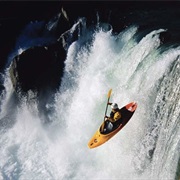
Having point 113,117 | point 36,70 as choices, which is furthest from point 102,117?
point 36,70

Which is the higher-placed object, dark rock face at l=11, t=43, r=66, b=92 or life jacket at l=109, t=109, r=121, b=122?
dark rock face at l=11, t=43, r=66, b=92

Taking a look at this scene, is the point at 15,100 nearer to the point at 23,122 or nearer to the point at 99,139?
the point at 23,122

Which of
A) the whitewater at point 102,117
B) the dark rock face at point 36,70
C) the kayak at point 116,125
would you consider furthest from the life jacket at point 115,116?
the dark rock face at point 36,70

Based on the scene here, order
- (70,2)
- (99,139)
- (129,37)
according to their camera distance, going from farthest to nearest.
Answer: (70,2) → (129,37) → (99,139)

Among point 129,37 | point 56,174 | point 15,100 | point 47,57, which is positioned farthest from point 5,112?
point 129,37

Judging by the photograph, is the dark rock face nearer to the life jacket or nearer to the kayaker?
the kayaker

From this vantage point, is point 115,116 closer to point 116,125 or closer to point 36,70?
point 116,125

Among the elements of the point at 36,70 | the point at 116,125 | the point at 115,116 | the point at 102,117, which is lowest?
the point at 116,125

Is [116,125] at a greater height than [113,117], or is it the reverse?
[113,117]

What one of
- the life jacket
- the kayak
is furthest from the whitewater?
the life jacket
